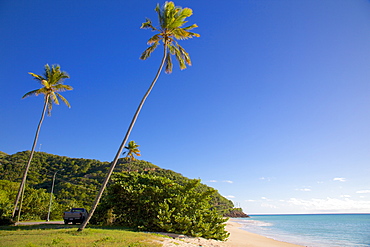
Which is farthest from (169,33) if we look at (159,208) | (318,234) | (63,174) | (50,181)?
(63,174)

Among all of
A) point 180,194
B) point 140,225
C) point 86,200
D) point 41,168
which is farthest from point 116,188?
point 41,168

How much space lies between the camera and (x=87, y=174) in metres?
63.0

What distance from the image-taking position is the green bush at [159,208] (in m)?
14.0

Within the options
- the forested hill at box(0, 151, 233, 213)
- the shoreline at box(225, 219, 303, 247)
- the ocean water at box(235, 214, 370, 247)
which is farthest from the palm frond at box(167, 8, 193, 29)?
the forested hill at box(0, 151, 233, 213)

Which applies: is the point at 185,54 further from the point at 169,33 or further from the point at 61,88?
the point at 61,88

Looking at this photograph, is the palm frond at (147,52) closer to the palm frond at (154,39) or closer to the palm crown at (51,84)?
the palm frond at (154,39)

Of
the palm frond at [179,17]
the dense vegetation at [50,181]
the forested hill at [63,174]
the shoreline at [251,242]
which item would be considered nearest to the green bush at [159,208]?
the shoreline at [251,242]

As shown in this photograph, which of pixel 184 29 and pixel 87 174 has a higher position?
pixel 184 29

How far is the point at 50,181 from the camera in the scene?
55062mm

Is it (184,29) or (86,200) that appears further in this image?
(86,200)

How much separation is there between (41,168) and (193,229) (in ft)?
205

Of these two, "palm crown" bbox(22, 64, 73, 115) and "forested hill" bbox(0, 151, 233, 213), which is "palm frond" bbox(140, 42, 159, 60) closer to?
"palm crown" bbox(22, 64, 73, 115)

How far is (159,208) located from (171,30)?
11.5 m

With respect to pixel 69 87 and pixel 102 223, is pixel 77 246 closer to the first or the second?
pixel 102 223
